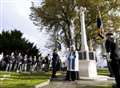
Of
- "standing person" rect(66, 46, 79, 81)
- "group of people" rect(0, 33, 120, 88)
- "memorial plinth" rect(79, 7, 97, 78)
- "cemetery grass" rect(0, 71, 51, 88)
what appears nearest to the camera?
"group of people" rect(0, 33, 120, 88)

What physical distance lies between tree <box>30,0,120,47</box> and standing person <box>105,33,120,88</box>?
31.1 meters

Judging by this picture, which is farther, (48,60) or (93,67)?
(48,60)

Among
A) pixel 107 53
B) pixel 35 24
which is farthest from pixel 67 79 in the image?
pixel 35 24

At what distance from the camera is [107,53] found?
42.0 ft

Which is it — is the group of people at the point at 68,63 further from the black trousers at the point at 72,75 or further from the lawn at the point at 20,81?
the lawn at the point at 20,81

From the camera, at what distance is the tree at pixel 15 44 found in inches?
2845

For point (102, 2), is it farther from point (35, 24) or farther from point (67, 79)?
point (67, 79)

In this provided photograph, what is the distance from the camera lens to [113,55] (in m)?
12.8

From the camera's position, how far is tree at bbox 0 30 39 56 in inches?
2845

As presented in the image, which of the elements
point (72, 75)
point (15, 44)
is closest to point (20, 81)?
point (72, 75)

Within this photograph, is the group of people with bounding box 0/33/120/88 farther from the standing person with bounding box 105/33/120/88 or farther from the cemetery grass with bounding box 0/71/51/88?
the cemetery grass with bounding box 0/71/51/88

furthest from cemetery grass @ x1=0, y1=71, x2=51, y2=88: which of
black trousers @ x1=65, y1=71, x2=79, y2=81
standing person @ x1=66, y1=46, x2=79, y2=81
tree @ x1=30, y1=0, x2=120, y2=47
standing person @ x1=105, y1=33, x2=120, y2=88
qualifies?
tree @ x1=30, y1=0, x2=120, y2=47

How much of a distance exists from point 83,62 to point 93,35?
20993 mm

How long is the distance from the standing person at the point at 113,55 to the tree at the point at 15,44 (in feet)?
191
